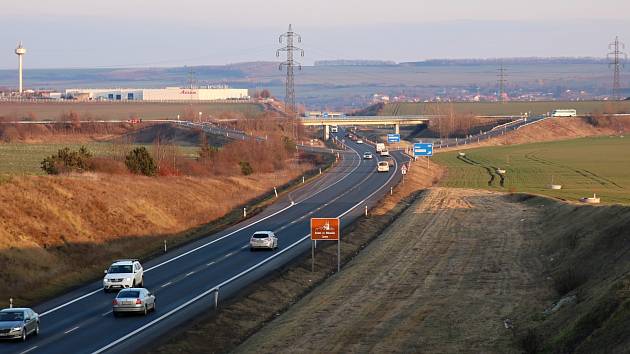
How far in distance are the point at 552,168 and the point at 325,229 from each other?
81302 millimetres

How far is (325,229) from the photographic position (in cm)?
5228

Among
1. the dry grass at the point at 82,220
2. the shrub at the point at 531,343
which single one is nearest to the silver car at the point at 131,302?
the dry grass at the point at 82,220

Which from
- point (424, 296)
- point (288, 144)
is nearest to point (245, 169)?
point (288, 144)

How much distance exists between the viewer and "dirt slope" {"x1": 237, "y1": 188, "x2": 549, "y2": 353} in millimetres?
34469

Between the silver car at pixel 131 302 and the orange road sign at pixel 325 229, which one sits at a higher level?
the orange road sign at pixel 325 229

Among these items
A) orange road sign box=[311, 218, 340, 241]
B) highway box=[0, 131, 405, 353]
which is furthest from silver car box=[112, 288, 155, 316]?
orange road sign box=[311, 218, 340, 241]

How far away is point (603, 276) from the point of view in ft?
134

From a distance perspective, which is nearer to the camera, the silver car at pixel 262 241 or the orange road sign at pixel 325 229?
the orange road sign at pixel 325 229

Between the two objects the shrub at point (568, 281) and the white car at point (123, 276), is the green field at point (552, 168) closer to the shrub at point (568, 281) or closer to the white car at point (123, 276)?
the shrub at point (568, 281)

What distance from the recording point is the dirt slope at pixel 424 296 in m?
34.5

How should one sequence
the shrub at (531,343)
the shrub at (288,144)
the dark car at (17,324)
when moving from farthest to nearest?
Result: the shrub at (288,144) < the dark car at (17,324) < the shrub at (531,343)

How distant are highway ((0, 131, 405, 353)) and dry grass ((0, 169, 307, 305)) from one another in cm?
187

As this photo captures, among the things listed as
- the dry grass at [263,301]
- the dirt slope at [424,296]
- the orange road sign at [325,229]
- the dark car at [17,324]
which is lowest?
the dry grass at [263,301]

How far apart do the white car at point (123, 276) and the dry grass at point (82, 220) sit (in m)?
2.70
